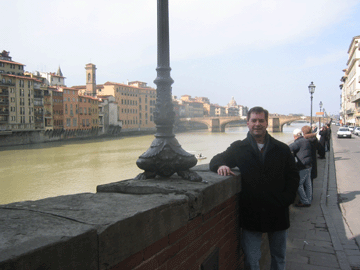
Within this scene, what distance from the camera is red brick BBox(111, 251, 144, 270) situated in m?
1.29

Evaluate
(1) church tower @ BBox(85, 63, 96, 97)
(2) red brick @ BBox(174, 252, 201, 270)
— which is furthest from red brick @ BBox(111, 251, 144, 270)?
(1) church tower @ BBox(85, 63, 96, 97)

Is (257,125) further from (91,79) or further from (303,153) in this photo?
(91,79)

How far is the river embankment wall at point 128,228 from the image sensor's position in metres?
1.04

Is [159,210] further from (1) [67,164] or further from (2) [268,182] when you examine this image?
(1) [67,164]

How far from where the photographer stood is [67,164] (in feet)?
79.7

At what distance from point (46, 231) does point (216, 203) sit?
4.00ft

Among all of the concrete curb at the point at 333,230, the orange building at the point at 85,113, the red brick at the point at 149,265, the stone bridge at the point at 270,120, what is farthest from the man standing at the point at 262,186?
the stone bridge at the point at 270,120

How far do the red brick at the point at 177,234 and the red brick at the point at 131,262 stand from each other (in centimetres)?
24

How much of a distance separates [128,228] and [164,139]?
116 centimetres

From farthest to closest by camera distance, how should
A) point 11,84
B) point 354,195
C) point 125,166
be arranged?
point 11,84 < point 125,166 < point 354,195

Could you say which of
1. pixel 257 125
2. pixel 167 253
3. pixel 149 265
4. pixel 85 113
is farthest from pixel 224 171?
pixel 85 113

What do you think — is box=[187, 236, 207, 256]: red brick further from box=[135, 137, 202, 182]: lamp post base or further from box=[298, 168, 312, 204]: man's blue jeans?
box=[298, 168, 312, 204]: man's blue jeans

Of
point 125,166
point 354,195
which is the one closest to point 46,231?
point 354,195

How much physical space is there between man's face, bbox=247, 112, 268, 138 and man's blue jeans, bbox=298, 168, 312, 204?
10.7 feet
